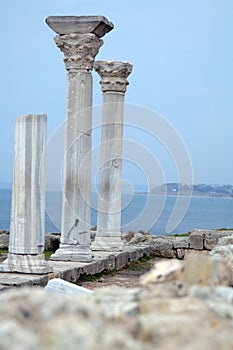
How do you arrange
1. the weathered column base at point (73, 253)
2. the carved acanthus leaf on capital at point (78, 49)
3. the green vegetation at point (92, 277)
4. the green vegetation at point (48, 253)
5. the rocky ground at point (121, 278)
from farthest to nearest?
1. the green vegetation at point (48, 253)
2. the carved acanthus leaf on capital at point (78, 49)
3. the weathered column base at point (73, 253)
4. the green vegetation at point (92, 277)
5. the rocky ground at point (121, 278)

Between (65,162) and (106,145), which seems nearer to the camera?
(65,162)

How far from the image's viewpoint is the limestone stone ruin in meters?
12.5

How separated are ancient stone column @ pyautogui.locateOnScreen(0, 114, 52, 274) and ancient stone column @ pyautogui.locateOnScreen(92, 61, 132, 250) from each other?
6.39 metres

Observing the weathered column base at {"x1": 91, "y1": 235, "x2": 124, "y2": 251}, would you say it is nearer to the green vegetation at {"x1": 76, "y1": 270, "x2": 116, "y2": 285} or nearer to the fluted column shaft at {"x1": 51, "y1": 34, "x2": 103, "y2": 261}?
the green vegetation at {"x1": 76, "y1": 270, "x2": 116, "y2": 285}

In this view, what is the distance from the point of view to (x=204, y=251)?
2053 cm

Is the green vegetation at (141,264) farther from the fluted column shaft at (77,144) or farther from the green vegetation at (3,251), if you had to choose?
the green vegetation at (3,251)

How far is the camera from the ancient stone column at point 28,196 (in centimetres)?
1247

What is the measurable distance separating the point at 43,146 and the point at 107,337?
9072 millimetres

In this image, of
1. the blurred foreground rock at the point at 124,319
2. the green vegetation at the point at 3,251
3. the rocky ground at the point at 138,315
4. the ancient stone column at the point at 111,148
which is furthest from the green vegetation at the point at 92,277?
the blurred foreground rock at the point at 124,319

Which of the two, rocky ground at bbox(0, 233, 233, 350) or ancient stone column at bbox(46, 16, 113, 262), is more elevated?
ancient stone column at bbox(46, 16, 113, 262)

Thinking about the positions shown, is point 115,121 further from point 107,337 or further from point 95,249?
point 107,337

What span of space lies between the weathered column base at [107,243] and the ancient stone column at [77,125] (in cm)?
263

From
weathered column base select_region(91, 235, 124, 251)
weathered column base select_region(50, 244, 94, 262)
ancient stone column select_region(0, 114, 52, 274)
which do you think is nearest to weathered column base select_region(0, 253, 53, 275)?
ancient stone column select_region(0, 114, 52, 274)

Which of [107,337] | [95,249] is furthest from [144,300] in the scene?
[95,249]
